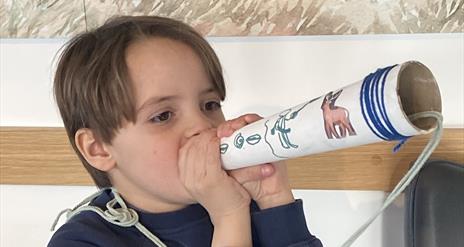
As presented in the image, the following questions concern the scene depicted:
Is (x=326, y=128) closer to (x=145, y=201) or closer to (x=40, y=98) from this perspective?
(x=145, y=201)

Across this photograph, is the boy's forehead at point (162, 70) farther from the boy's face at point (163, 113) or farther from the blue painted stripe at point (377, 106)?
the blue painted stripe at point (377, 106)

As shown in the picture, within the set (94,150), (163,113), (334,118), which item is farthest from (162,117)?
(334,118)

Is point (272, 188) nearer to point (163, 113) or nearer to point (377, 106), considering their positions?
point (163, 113)

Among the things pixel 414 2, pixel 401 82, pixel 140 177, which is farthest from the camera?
pixel 414 2

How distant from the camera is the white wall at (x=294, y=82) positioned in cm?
104

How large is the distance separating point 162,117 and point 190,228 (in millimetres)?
137

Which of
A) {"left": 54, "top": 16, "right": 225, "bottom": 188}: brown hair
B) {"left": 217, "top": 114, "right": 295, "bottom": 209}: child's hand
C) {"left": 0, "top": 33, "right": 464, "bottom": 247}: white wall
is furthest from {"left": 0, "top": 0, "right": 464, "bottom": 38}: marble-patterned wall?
{"left": 217, "top": 114, "right": 295, "bottom": 209}: child's hand

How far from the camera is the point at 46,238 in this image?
117 centimetres

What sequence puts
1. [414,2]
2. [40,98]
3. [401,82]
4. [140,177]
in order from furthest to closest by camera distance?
1. [40,98]
2. [414,2]
3. [140,177]
4. [401,82]

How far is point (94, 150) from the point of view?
82 centimetres

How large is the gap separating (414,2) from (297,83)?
207mm

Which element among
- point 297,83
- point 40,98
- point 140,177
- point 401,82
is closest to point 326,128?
point 401,82

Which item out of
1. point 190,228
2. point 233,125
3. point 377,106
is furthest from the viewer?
point 190,228

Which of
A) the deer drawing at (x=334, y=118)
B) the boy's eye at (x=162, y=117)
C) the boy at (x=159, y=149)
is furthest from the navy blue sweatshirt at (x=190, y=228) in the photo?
the deer drawing at (x=334, y=118)
